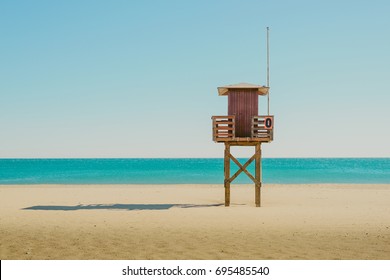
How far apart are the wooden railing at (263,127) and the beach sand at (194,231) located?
12.0ft

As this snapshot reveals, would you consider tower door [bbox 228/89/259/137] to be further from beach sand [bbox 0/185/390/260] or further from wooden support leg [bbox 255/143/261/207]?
beach sand [bbox 0/185/390/260]

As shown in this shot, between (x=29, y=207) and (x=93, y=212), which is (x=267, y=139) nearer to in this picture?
(x=93, y=212)

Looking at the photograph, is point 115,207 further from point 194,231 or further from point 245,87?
point 245,87

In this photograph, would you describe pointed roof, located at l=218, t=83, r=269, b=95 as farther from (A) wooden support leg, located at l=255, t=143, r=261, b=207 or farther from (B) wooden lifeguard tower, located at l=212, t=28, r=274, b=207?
(A) wooden support leg, located at l=255, t=143, r=261, b=207

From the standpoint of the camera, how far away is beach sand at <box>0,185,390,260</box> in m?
11.9

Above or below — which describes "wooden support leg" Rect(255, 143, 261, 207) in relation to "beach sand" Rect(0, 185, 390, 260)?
above

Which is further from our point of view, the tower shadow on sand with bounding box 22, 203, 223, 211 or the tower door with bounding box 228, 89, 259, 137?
the tower door with bounding box 228, 89, 259, 137

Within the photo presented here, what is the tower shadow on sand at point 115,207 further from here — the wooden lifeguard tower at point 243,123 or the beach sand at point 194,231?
the wooden lifeguard tower at point 243,123

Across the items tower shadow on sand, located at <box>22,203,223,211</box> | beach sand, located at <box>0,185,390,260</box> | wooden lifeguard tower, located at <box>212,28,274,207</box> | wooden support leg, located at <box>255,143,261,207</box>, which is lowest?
tower shadow on sand, located at <box>22,203,223,211</box>

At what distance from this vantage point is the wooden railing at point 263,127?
22.1 metres

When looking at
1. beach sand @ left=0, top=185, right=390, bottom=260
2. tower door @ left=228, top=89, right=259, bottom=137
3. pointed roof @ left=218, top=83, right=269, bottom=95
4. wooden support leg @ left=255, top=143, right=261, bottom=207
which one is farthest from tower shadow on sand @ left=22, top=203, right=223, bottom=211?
pointed roof @ left=218, top=83, right=269, bottom=95

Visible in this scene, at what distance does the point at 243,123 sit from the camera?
2264cm

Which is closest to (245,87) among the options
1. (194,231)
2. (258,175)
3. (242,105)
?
(242,105)
